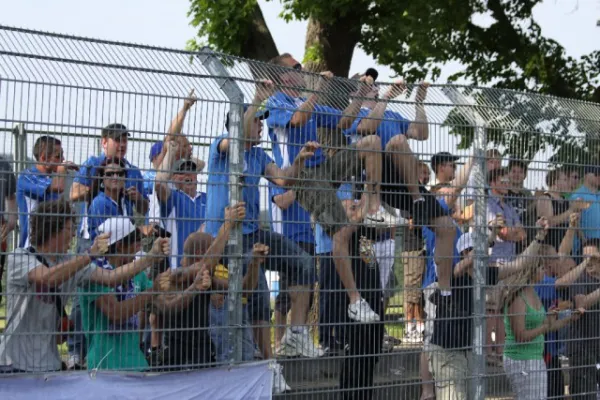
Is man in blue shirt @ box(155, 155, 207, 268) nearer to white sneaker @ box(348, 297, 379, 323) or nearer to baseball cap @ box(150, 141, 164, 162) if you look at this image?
baseball cap @ box(150, 141, 164, 162)

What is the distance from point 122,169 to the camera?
6.09m

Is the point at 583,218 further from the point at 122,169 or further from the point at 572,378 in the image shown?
the point at 122,169

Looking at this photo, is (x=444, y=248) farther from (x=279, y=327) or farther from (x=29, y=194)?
(x=29, y=194)

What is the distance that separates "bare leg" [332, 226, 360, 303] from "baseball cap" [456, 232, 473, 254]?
1.11 m

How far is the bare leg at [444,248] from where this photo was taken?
7539mm

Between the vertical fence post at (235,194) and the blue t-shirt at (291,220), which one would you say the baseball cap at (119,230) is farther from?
the blue t-shirt at (291,220)

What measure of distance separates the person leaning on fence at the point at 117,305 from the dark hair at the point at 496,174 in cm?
282

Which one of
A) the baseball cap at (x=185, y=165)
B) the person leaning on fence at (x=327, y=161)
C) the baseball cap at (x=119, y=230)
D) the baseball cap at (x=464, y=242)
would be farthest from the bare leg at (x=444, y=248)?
the baseball cap at (x=119, y=230)

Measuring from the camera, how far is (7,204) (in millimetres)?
5832

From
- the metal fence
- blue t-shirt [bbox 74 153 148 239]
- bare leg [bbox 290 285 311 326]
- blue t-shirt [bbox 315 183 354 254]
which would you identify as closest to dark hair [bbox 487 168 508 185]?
the metal fence

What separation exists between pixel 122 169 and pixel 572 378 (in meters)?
4.53

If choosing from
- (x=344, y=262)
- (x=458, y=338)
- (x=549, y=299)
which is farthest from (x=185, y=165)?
(x=549, y=299)

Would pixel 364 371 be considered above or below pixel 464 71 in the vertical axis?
below

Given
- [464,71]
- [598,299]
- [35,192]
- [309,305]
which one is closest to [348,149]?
[309,305]
